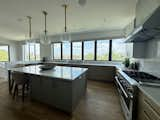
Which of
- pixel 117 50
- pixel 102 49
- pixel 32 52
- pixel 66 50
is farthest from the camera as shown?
pixel 32 52

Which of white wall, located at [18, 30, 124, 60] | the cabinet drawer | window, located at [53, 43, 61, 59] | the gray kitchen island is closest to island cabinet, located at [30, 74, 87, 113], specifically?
the gray kitchen island

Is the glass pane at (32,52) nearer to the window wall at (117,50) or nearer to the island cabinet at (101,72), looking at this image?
the island cabinet at (101,72)

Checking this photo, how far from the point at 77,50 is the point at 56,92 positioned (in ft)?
12.6

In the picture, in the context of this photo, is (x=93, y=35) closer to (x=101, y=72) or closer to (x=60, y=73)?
(x=101, y=72)

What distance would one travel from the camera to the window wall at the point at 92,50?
15.8 ft

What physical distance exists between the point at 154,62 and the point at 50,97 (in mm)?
2586

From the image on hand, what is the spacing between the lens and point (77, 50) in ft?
19.2

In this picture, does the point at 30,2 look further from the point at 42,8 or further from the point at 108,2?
the point at 108,2

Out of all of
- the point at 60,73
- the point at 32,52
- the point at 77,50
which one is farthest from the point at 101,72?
the point at 32,52

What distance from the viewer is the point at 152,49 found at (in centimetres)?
232

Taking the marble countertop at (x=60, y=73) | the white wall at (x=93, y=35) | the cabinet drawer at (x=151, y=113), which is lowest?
the cabinet drawer at (x=151, y=113)

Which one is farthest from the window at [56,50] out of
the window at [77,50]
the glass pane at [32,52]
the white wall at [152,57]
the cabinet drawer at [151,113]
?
the cabinet drawer at [151,113]

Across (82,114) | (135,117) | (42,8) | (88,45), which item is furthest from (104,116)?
(88,45)

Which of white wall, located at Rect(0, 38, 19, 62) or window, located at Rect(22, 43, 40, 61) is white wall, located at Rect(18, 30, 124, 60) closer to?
window, located at Rect(22, 43, 40, 61)
